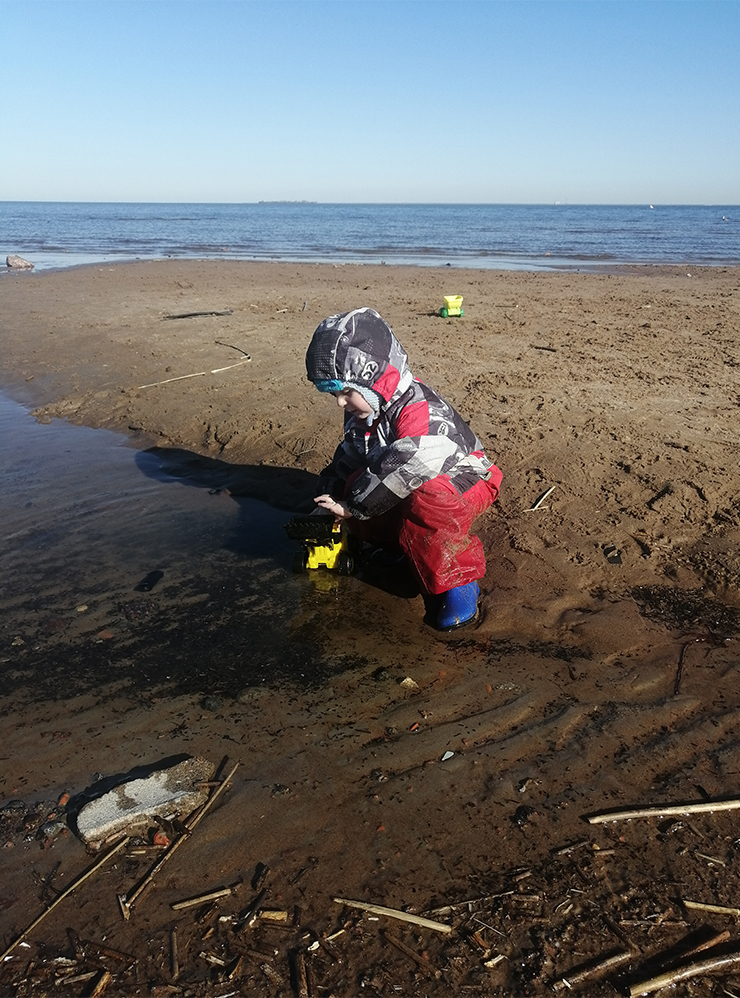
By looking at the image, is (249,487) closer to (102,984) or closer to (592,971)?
(102,984)

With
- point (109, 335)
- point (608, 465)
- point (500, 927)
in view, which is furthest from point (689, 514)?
→ point (109, 335)

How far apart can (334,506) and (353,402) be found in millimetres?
519

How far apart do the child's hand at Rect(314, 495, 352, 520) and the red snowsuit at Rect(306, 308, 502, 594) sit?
0.04m

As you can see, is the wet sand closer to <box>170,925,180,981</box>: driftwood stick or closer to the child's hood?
<box>170,925,180,981</box>: driftwood stick

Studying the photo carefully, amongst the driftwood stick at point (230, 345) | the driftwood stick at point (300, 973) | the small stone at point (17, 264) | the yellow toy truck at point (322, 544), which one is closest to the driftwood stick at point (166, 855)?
the driftwood stick at point (300, 973)

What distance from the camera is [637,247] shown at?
27.6m

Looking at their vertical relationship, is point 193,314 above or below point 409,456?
above

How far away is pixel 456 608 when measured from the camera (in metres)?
3.63

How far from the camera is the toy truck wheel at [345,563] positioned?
4125mm

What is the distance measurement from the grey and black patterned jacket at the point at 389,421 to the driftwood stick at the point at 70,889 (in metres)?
1.84

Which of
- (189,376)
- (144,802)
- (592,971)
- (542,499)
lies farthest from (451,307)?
(592,971)

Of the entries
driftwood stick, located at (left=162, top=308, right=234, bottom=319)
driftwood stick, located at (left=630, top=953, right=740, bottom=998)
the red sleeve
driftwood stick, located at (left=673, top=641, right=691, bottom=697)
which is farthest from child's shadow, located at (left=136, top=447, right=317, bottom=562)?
driftwood stick, located at (left=162, top=308, right=234, bottom=319)

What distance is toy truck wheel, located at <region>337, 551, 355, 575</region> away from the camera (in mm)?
4125

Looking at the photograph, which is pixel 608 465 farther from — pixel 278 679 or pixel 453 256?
pixel 453 256
